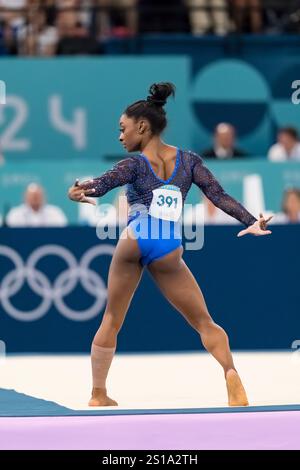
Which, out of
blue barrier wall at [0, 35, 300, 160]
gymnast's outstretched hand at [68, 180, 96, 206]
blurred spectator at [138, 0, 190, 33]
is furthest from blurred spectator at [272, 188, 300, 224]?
gymnast's outstretched hand at [68, 180, 96, 206]

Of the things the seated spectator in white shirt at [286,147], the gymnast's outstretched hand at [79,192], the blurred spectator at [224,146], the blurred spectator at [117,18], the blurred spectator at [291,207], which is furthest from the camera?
the blurred spectator at [117,18]

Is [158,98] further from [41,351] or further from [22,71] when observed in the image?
[22,71]

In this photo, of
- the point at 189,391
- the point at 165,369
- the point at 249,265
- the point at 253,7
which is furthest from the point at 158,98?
the point at 253,7

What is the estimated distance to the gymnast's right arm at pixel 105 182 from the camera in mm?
6578

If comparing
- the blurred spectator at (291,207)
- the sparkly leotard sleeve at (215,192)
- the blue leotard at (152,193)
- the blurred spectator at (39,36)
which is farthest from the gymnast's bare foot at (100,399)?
the blurred spectator at (39,36)

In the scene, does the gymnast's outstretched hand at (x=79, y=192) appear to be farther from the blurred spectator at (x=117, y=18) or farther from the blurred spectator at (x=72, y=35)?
the blurred spectator at (x=117, y=18)

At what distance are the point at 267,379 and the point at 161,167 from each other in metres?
2.36

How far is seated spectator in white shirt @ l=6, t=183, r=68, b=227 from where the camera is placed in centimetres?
1152

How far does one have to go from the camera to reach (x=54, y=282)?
10398 mm

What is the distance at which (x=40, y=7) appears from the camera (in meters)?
13.5

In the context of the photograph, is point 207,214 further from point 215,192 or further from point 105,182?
point 105,182

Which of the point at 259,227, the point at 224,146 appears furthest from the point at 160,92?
the point at 224,146

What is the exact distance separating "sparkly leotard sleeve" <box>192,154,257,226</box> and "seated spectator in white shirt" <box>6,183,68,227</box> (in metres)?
4.71

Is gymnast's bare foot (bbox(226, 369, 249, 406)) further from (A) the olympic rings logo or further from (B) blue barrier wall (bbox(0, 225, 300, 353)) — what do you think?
(A) the olympic rings logo
